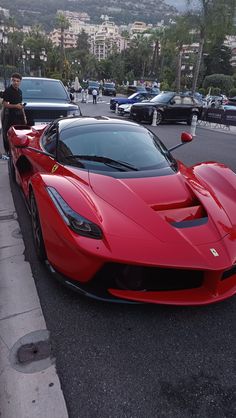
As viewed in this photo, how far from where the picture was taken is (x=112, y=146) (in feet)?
11.2

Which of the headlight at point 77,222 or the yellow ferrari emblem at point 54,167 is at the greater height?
the yellow ferrari emblem at point 54,167

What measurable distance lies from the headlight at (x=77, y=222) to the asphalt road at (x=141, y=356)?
0.57 metres

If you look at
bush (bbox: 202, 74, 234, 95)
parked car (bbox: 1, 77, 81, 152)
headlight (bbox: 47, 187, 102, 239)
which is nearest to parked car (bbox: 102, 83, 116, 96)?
bush (bbox: 202, 74, 234, 95)

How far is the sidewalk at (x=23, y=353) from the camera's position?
1.74 m

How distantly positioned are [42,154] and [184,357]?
2446mm

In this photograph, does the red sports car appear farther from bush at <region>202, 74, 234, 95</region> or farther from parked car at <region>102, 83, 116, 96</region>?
bush at <region>202, 74, 234, 95</region>

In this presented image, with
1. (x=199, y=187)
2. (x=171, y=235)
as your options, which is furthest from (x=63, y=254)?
(x=199, y=187)

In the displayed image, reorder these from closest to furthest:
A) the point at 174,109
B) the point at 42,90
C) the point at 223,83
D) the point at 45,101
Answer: the point at 45,101, the point at 42,90, the point at 174,109, the point at 223,83

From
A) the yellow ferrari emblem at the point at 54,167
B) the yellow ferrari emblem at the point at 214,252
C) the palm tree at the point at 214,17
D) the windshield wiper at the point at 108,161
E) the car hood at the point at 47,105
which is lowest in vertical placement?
the car hood at the point at 47,105

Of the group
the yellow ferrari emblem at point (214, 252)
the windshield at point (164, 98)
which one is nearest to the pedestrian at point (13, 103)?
the yellow ferrari emblem at point (214, 252)

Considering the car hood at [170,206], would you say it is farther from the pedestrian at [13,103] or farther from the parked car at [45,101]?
the parked car at [45,101]

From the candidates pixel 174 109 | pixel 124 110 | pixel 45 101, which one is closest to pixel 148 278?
pixel 45 101

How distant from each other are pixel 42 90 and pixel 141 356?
306 inches

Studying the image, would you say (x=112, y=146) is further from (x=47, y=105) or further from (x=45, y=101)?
(x=45, y=101)
